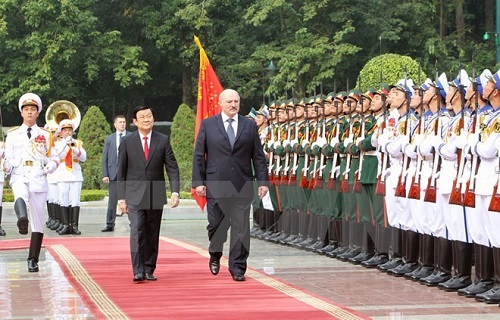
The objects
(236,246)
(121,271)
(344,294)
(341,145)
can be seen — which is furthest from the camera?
(341,145)

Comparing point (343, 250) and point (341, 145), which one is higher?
point (341, 145)

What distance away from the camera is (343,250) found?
613 inches

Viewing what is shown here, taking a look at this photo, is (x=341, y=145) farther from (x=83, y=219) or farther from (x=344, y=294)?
(x=83, y=219)

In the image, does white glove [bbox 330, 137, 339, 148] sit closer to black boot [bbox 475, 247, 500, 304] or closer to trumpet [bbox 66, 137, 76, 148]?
black boot [bbox 475, 247, 500, 304]

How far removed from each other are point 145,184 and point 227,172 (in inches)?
32.6

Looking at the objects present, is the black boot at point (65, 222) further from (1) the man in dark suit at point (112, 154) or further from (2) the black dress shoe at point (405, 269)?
(2) the black dress shoe at point (405, 269)

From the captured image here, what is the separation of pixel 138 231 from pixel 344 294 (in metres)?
2.33

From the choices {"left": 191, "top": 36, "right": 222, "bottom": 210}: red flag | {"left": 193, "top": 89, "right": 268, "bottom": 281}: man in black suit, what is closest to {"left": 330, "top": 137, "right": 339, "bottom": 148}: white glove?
{"left": 193, "top": 89, "right": 268, "bottom": 281}: man in black suit

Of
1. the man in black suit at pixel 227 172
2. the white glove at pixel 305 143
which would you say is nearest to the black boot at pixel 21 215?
the man in black suit at pixel 227 172

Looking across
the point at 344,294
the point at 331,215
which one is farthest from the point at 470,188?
Result: the point at 331,215

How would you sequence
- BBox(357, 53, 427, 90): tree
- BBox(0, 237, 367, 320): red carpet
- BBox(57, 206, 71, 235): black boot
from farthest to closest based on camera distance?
BBox(357, 53, 427, 90): tree, BBox(57, 206, 71, 235): black boot, BBox(0, 237, 367, 320): red carpet

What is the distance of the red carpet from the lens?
33.9 feet

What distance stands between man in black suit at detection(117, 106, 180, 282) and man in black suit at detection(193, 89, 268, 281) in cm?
33

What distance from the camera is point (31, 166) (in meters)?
14.0
